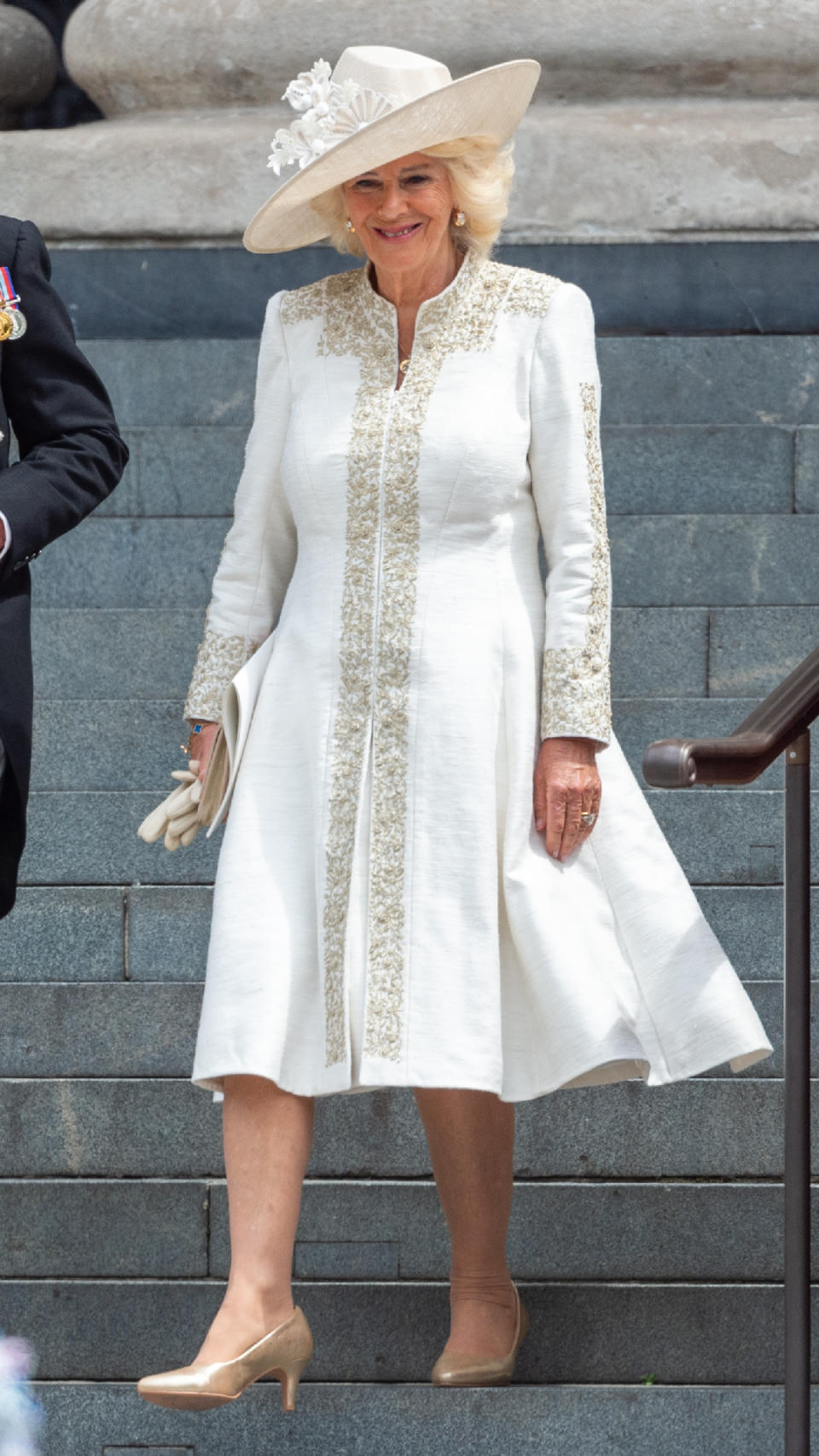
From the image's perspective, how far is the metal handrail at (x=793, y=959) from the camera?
317cm

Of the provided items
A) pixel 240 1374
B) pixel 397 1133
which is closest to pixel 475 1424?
pixel 240 1374

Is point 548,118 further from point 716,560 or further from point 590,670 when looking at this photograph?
point 590,670

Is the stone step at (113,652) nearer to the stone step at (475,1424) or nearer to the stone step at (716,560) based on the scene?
the stone step at (716,560)

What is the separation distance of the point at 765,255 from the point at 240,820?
4659 millimetres

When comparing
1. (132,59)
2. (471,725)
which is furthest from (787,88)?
(471,725)

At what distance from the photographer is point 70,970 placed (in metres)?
4.63

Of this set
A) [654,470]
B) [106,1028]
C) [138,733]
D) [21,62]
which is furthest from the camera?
[21,62]

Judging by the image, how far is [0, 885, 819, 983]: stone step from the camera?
4.62 meters

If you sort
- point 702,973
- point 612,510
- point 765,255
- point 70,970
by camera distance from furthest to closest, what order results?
point 765,255
point 612,510
point 70,970
point 702,973

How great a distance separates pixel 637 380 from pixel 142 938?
2.98m

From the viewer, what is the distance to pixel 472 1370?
369 centimetres

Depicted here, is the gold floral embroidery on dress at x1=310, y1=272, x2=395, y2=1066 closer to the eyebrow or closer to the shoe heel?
the eyebrow

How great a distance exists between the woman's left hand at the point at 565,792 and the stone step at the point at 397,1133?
0.65m

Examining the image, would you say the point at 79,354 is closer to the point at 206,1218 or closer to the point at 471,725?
the point at 471,725
